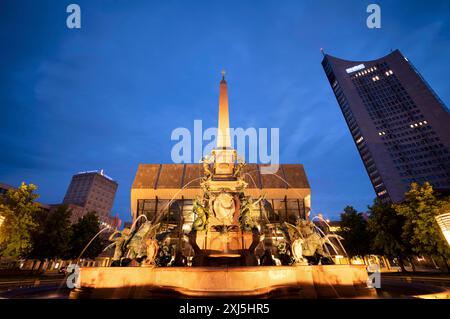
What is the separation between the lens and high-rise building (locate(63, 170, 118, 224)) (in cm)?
10777

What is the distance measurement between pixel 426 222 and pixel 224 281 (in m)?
22.5

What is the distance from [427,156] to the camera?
3578 inches

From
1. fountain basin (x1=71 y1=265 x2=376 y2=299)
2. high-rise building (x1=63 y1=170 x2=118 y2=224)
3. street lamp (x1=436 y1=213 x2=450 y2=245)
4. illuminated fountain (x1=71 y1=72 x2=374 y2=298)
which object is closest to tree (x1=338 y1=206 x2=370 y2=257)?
street lamp (x1=436 y1=213 x2=450 y2=245)

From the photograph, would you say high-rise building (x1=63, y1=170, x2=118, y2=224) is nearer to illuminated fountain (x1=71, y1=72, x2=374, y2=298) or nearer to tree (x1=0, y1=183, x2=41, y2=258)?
tree (x1=0, y1=183, x2=41, y2=258)

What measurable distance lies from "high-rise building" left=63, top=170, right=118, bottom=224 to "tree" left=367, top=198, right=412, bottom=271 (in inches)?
4469

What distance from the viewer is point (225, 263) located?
1239 centimetres

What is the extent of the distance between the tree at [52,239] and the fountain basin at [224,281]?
2525 cm

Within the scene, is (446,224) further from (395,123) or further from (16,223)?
(395,123)

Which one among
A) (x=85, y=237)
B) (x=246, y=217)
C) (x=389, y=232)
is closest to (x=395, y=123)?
(x=389, y=232)

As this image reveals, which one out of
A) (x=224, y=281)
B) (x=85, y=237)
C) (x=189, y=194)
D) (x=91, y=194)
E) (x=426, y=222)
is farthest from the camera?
(x=91, y=194)

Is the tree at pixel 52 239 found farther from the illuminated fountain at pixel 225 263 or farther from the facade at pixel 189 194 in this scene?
the illuminated fountain at pixel 225 263

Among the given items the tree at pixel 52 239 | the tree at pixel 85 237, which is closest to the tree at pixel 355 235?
the tree at pixel 85 237

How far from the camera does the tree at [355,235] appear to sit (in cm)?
3306
